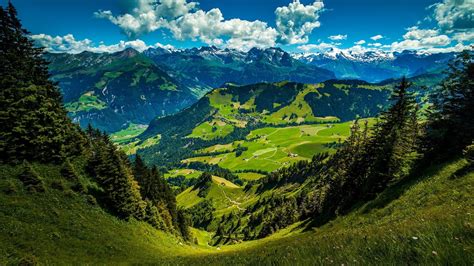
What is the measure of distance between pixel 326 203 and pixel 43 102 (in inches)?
2737

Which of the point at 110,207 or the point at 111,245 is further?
the point at 110,207

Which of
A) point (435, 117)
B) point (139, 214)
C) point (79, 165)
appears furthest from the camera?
point (139, 214)

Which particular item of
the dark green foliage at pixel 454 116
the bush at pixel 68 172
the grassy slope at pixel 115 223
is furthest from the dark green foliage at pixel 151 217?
the dark green foliage at pixel 454 116

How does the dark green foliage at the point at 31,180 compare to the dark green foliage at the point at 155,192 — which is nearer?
the dark green foliage at the point at 31,180

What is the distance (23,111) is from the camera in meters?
50.8

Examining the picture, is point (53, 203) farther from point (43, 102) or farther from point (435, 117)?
point (435, 117)

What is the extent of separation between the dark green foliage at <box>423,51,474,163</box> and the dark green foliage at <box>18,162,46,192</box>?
58.6m

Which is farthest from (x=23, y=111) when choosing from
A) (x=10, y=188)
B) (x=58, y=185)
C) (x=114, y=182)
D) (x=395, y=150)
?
(x=395, y=150)

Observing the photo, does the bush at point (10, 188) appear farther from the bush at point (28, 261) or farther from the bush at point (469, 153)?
the bush at point (469, 153)

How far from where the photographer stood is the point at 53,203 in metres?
44.3

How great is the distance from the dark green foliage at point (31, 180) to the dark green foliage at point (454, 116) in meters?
58.6

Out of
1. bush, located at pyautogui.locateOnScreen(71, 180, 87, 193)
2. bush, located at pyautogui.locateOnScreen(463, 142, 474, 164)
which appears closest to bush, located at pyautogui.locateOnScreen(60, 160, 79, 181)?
bush, located at pyautogui.locateOnScreen(71, 180, 87, 193)

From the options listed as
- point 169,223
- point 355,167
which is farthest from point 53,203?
point 355,167

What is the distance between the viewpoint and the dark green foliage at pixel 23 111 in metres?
48.5
